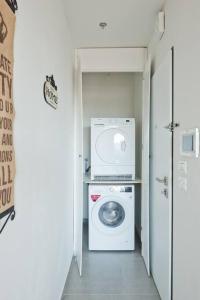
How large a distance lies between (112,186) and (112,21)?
1937mm

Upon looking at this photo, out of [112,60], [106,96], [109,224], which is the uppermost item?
[112,60]

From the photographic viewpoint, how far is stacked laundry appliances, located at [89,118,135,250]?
3695mm

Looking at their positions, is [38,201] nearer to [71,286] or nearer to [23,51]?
[23,51]

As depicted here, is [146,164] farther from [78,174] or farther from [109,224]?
[109,224]

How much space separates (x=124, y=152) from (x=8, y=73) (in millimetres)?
2849

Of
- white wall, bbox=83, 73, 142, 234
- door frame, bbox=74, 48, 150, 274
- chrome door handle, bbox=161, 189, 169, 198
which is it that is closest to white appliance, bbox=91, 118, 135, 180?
door frame, bbox=74, 48, 150, 274

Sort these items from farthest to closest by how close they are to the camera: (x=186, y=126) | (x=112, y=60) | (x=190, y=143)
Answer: (x=112, y=60), (x=186, y=126), (x=190, y=143)

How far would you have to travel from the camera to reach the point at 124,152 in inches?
150

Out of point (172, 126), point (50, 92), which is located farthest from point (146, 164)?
point (50, 92)

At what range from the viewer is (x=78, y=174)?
337cm

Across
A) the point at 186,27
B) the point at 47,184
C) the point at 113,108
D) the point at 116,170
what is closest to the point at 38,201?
the point at 47,184

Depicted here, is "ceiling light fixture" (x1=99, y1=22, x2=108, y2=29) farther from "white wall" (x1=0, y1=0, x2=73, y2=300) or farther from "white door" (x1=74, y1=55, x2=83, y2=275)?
"white wall" (x1=0, y1=0, x2=73, y2=300)

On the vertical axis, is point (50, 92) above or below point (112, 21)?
below

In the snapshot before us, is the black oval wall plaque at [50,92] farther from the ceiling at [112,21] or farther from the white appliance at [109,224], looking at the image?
the white appliance at [109,224]
